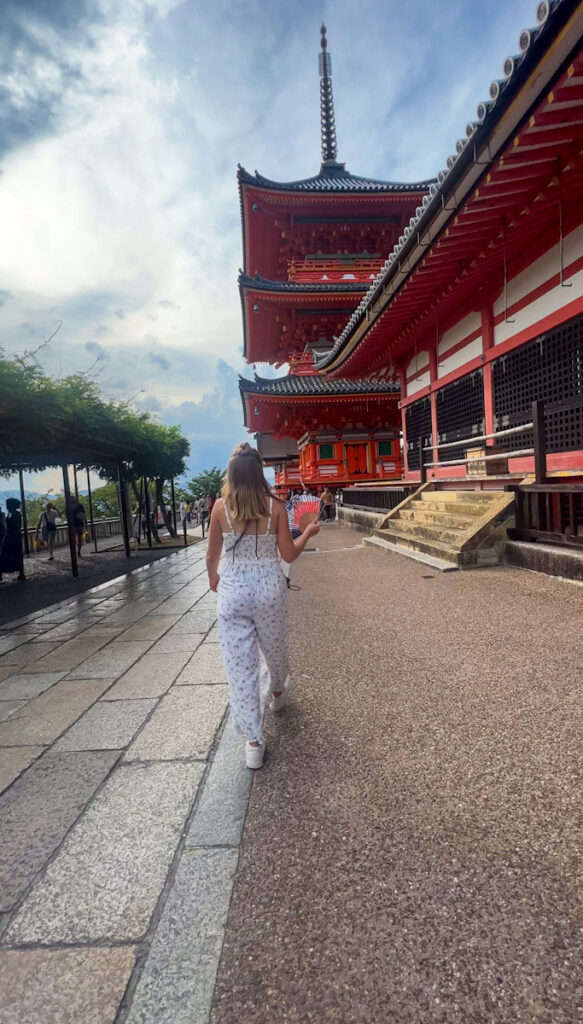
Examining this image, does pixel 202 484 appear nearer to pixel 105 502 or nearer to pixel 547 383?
pixel 105 502

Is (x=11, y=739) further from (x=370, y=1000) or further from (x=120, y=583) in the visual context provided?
(x=120, y=583)

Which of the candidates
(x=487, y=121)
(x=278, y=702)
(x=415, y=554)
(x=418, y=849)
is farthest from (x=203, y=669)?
(x=487, y=121)

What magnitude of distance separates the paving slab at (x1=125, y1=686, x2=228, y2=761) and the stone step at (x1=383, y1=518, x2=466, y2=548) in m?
4.13

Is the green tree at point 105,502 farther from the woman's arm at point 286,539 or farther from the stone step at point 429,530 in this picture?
the woman's arm at point 286,539

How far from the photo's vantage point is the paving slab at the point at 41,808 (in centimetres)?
173

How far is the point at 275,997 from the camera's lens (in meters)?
1.21

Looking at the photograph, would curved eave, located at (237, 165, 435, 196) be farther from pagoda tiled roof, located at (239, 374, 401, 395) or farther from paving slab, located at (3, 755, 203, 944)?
paving slab, located at (3, 755, 203, 944)

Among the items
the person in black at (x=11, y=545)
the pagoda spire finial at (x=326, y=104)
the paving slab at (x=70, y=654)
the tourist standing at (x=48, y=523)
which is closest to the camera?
the paving slab at (x=70, y=654)

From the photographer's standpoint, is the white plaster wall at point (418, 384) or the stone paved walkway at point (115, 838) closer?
the stone paved walkway at point (115, 838)

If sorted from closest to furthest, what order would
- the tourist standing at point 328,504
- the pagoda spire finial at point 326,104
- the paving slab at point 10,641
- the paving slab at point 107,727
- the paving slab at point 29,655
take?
the paving slab at point 107,727, the paving slab at point 29,655, the paving slab at point 10,641, the tourist standing at point 328,504, the pagoda spire finial at point 326,104

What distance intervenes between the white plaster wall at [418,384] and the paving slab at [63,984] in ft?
36.6

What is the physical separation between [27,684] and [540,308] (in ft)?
24.6

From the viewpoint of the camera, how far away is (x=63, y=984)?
4.23 ft

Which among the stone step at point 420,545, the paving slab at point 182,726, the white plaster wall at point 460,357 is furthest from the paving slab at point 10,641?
the white plaster wall at point 460,357
